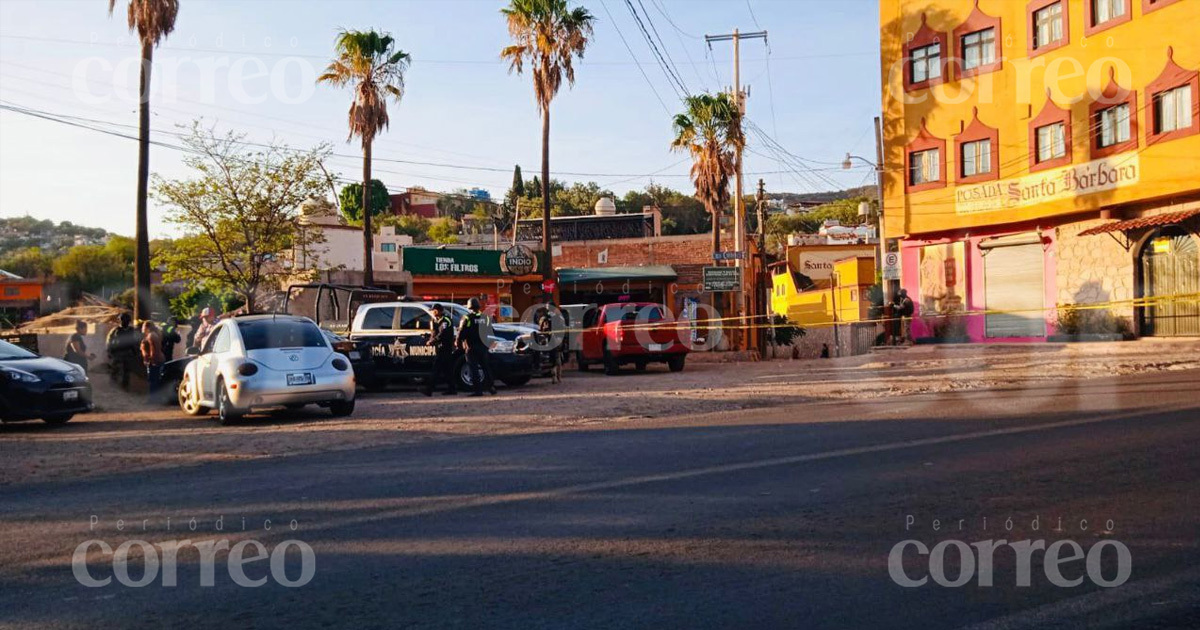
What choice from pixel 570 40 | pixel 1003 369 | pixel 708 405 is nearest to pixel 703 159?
pixel 570 40

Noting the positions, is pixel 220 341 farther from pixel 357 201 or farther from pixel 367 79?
pixel 357 201

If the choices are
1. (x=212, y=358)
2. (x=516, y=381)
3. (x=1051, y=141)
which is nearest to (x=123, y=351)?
(x=212, y=358)

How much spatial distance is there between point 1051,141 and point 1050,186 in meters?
1.34

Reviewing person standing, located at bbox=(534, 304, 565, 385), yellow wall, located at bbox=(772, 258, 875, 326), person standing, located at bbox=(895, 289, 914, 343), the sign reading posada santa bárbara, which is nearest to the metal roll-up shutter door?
the sign reading posada santa bárbara

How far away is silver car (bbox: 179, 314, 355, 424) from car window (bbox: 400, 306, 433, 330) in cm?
460

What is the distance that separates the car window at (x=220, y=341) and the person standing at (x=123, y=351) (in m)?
5.97

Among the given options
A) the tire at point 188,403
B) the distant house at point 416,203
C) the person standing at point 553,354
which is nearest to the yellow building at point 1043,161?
the person standing at point 553,354

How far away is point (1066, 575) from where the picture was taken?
5.74 meters

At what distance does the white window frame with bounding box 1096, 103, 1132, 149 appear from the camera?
89.6 ft

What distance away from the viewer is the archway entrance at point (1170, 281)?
26250 millimetres

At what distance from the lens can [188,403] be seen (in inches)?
660

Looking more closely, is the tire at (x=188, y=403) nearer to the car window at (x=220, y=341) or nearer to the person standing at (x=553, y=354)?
the car window at (x=220, y=341)

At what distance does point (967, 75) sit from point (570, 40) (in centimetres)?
1316

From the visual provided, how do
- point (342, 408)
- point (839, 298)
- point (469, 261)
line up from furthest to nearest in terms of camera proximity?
point (839, 298)
point (469, 261)
point (342, 408)
